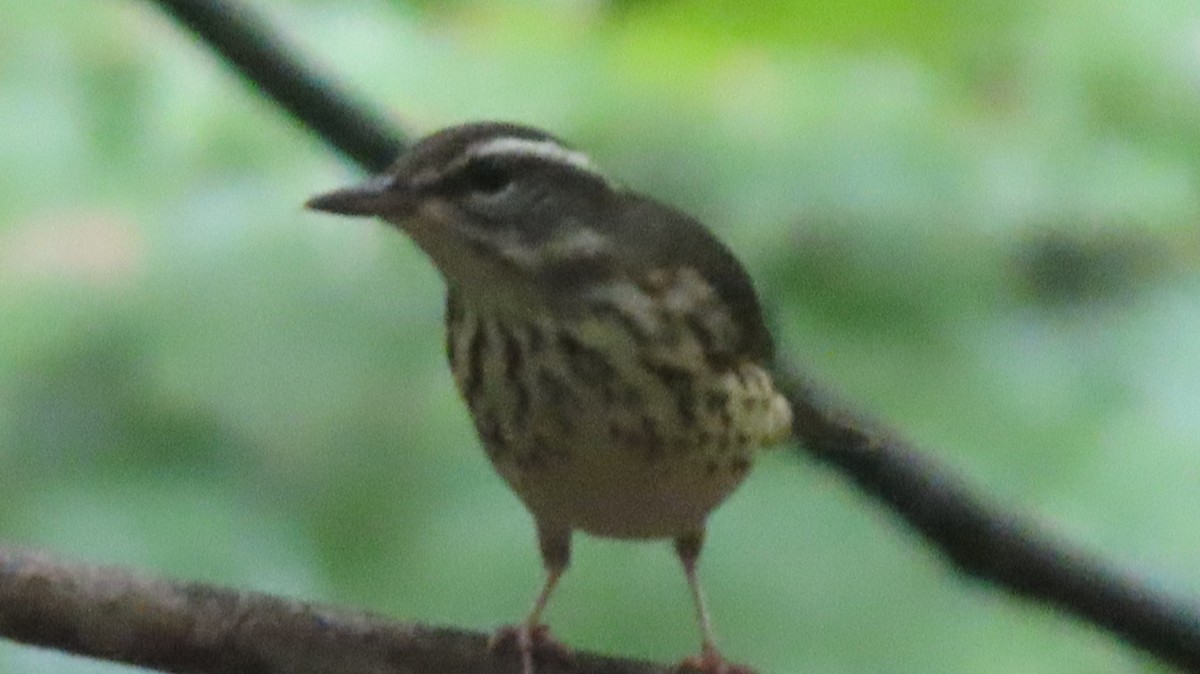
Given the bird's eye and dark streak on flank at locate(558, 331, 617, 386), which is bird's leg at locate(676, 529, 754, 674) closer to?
dark streak on flank at locate(558, 331, 617, 386)

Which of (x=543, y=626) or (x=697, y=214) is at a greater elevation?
(x=697, y=214)

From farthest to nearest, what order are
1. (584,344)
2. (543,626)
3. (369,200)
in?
(543,626)
(584,344)
(369,200)

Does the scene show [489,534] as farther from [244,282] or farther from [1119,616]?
[1119,616]

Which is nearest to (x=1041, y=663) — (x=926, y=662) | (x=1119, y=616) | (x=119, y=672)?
(x=926, y=662)

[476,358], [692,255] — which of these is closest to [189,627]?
[476,358]

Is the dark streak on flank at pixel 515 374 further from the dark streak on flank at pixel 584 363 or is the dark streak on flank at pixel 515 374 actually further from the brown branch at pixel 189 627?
the brown branch at pixel 189 627

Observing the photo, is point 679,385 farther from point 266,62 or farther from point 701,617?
point 266,62

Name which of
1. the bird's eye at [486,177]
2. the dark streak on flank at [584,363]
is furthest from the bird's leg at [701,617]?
the bird's eye at [486,177]
